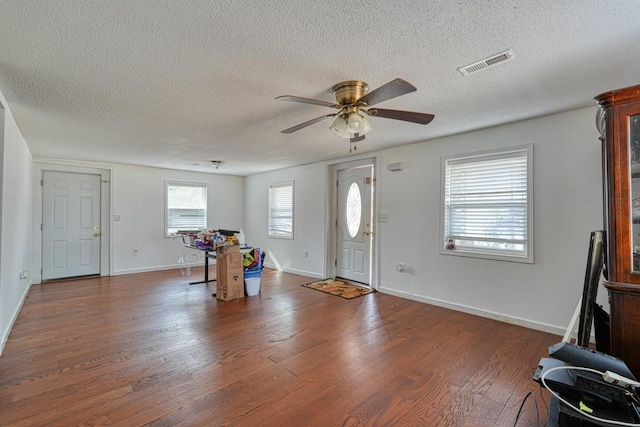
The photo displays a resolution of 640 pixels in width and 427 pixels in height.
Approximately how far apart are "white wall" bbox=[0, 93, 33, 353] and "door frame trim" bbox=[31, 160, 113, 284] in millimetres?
1436

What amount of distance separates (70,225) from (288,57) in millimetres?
5831

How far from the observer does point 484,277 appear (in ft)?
11.7

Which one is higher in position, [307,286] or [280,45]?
[280,45]

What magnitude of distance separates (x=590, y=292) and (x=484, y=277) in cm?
171

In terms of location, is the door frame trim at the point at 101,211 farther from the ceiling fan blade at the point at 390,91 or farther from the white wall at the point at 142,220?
the ceiling fan blade at the point at 390,91

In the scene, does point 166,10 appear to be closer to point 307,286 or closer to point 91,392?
point 91,392

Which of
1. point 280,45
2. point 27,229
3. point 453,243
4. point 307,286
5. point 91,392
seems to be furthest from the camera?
point 307,286

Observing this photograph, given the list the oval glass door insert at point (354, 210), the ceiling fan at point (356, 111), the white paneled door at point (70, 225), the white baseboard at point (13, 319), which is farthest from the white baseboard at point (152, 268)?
the ceiling fan at point (356, 111)

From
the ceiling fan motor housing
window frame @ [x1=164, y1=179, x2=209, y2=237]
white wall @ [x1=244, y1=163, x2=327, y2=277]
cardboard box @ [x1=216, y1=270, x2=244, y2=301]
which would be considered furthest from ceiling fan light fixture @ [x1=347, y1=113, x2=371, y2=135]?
window frame @ [x1=164, y1=179, x2=209, y2=237]

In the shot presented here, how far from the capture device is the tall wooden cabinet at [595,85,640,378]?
158 centimetres

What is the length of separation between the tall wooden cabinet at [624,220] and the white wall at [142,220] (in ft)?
22.8

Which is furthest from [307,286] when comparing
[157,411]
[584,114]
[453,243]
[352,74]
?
[584,114]

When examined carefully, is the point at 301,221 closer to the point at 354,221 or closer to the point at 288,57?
the point at 354,221

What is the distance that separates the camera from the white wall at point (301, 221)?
5781mm
